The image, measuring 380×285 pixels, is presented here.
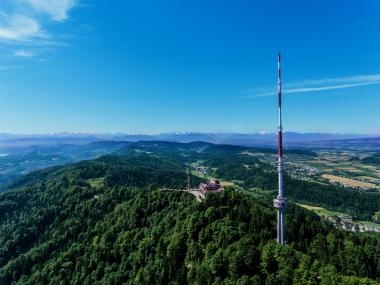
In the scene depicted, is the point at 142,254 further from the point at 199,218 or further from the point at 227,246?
the point at 227,246

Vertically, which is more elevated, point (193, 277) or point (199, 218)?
point (199, 218)

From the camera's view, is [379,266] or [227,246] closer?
[227,246]

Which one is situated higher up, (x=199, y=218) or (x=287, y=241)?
(x=199, y=218)

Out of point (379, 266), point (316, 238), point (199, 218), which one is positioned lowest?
point (379, 266)

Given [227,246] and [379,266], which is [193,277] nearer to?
[227,246]

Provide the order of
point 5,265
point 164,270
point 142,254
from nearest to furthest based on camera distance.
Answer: point 164,270
point 142,254
point 5,265

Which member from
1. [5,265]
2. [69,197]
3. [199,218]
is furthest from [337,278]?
[69,197]

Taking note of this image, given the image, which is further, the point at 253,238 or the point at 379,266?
the point at 379,266

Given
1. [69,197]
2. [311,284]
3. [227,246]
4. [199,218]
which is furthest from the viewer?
[69,197]

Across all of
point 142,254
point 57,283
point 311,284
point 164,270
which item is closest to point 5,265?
point 57,283
